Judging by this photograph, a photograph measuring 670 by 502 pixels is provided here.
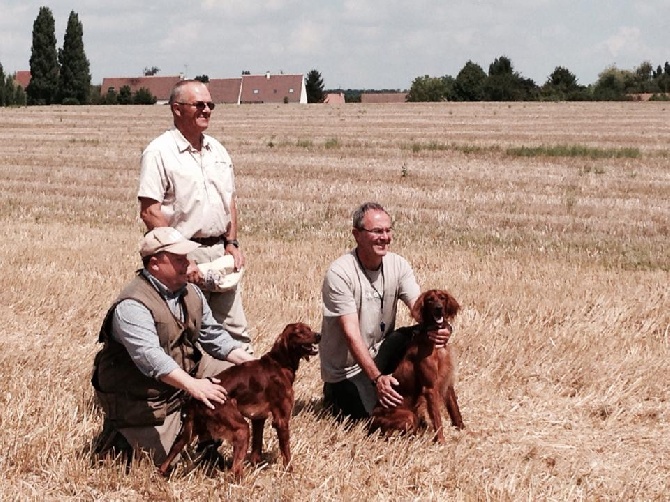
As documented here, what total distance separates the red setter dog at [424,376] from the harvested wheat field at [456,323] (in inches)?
7.3

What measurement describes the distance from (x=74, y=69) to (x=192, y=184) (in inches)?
3197

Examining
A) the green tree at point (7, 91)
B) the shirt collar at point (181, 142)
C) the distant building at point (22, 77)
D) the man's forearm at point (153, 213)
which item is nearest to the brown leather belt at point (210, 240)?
the man's forearm at point (153, 213)

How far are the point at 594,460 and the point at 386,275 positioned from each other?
1712mm

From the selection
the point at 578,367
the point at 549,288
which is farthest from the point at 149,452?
the point at 549,288

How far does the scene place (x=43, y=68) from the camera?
82.4 metres

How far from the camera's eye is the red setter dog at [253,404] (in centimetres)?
498

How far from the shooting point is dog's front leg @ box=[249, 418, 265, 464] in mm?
5246

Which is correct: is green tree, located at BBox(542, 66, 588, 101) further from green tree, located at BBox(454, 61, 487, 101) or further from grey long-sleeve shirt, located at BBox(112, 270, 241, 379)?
grey long-sleeve shirt, located at BBox(112, 270, 241, 379)

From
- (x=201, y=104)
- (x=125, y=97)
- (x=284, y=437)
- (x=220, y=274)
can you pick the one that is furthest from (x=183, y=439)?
(x=125, y=97)

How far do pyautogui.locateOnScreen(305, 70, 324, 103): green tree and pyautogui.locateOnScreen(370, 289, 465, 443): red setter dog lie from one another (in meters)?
95.0

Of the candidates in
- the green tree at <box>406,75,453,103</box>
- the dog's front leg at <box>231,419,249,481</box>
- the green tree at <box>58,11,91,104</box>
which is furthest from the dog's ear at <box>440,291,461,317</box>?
the green tree at <box>406,75,453,103</box>

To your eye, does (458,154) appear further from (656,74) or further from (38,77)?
(656,74)

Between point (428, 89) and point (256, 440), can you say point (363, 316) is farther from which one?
point (428, 89)

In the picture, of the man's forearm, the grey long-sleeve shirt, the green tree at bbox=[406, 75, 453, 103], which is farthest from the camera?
the green tree at bbox=[406, 75, 453, 103]
